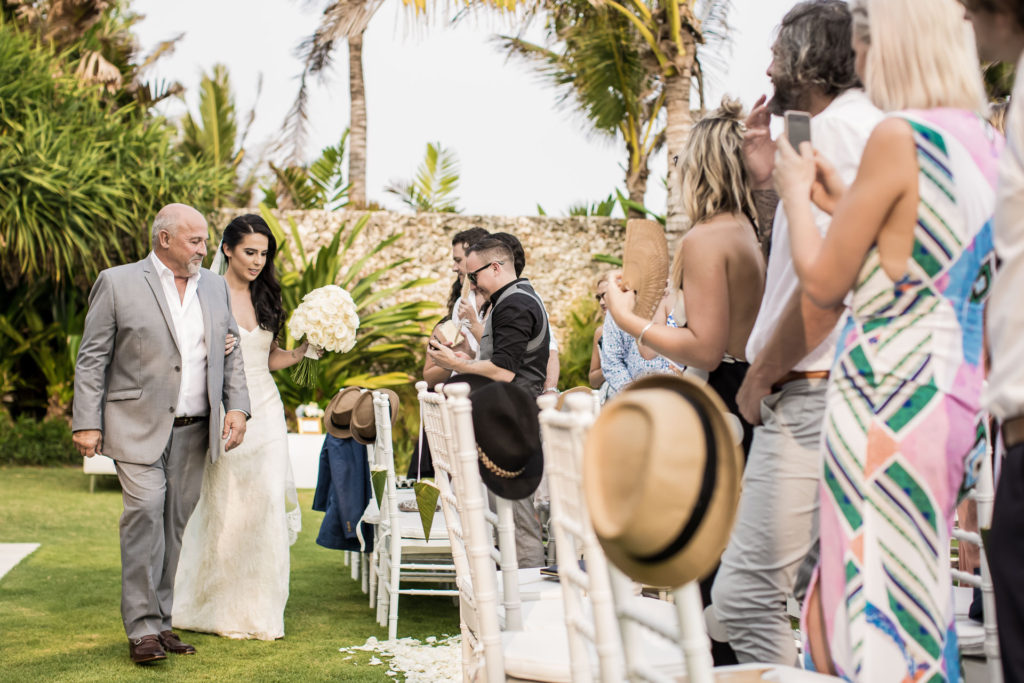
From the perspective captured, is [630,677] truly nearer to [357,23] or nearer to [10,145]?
[357,23]

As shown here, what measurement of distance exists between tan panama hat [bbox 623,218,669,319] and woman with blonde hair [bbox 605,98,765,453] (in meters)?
0.04

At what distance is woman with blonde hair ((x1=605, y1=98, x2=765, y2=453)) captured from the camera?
239 cm

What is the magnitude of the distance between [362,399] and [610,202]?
10.4 meters

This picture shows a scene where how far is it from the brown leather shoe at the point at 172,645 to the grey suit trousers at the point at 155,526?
0.11ft

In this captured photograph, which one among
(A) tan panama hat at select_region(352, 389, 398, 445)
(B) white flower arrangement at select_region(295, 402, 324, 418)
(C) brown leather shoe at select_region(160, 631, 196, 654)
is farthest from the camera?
(B) white flower arrangement at select_region(295, 402, 324, 418)

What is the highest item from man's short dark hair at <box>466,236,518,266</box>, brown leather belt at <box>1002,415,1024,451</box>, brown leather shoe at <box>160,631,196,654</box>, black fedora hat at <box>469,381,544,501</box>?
man's short dark hair at <box>466,236,518,266</box>

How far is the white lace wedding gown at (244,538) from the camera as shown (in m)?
5.12

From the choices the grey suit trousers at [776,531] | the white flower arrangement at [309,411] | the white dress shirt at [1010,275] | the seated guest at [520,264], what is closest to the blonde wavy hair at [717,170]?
the grey suit trousers at [776,531]

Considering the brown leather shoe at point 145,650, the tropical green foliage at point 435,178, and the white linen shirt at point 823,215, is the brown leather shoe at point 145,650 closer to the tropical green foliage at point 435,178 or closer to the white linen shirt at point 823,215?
the white linen shirt at point 823,215

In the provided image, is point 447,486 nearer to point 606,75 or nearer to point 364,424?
point 364,424

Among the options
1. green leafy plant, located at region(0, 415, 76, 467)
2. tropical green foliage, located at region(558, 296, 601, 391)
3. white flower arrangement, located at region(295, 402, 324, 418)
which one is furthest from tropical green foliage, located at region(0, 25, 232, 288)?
tropical green foliage, located at region(558, 296, 601, 391)

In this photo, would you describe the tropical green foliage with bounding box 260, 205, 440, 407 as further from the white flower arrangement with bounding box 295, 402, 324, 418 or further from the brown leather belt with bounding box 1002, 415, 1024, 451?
the brown leather belt with bounding box 1002, 415, 1024, 451

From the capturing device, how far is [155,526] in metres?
4.49

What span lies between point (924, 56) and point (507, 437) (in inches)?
56.6
